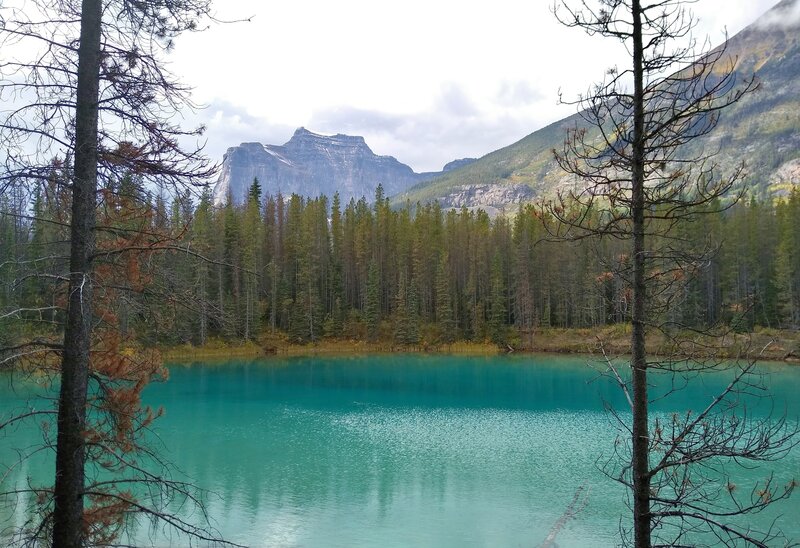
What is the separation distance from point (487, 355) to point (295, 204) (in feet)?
104

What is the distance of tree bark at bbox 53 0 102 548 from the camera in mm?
4832

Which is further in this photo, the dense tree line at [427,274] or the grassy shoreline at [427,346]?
the dense tree line at [427,274]

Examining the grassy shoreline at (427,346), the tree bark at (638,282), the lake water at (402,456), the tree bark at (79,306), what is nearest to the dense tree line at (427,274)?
the grassy shoreline at (427,346)

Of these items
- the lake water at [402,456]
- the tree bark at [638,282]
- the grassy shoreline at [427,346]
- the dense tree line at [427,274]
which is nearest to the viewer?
the tree bark at [638,282]

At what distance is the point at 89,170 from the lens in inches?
204

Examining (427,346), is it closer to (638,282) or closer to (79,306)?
(638,282)

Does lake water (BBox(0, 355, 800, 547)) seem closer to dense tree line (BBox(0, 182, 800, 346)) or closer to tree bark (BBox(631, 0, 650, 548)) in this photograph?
tree bark (BBox(631, 0, 650, 548))

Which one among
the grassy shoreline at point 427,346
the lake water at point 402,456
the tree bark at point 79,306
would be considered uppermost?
the tree bark at point 79,306

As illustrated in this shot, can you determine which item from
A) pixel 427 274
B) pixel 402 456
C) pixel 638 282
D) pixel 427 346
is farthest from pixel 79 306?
pixel 427 274

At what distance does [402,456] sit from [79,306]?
18.1m

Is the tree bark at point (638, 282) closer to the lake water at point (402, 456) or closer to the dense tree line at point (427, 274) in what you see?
the lake water at point (402, 456)

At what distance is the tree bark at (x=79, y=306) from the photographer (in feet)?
15.9

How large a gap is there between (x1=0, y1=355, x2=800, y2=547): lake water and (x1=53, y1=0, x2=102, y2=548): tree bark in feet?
20.3

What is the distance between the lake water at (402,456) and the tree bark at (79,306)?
6191mm
